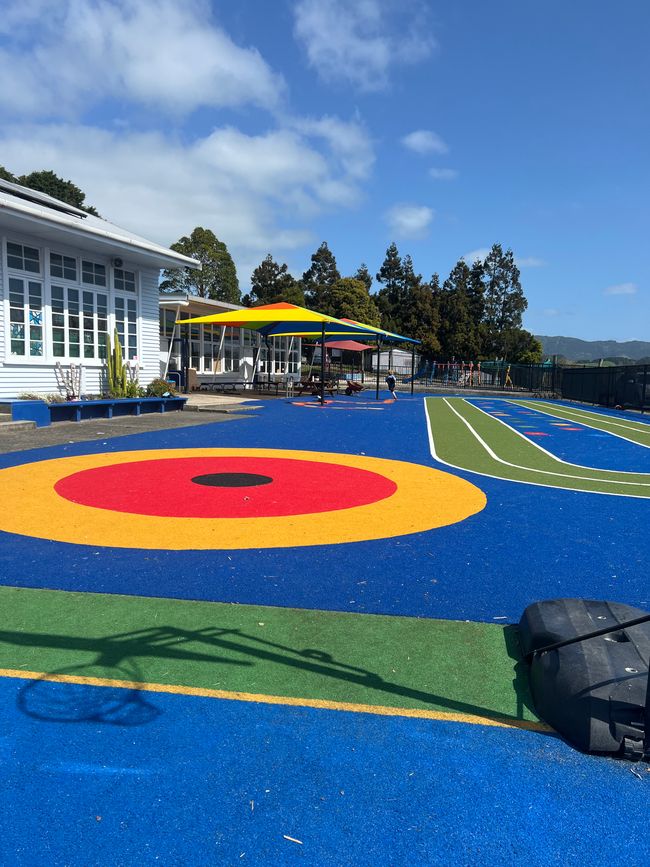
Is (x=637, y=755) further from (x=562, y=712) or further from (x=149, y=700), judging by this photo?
(x=149, y=700)

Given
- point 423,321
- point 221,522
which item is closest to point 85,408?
point 221,522

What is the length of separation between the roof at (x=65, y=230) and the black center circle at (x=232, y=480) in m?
9.50

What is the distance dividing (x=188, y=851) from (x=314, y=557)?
11.3 feet

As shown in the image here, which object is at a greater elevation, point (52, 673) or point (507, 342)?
point (507, 342)

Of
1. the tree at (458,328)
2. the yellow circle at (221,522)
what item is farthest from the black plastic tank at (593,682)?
the tree at (458,328)

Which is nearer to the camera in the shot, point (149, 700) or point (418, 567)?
point (149, 700)

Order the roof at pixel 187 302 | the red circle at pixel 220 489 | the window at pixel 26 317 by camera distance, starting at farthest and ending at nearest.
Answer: the roof at pixel 187 302 → the window at pixel 26 317 → the red circle at pixel 220 489

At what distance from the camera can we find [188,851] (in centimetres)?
223

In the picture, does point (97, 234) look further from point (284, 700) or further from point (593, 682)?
point (593, 682)

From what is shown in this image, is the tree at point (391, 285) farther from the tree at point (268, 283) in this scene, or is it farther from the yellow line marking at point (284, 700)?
the yellow line marking at point (284, 700)

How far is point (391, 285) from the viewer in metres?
85.7

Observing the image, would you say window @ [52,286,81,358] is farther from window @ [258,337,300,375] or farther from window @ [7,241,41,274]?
window @ [258,337,300,375]

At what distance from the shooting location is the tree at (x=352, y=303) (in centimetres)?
6956

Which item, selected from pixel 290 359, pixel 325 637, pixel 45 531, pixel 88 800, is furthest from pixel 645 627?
pixel 290 359
